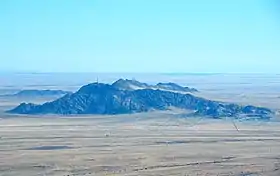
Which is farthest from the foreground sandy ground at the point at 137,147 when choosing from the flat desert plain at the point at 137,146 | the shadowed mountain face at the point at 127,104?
the shadowed mountain face at the point at 127,104

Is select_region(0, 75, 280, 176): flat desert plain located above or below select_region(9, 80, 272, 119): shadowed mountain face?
below

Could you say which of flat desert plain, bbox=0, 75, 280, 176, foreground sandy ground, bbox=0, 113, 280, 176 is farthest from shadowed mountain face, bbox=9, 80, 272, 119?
foreground sandy ground, bbox=0, 113, 280, 176

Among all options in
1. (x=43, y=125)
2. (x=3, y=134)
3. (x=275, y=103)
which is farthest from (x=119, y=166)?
(x=275, y=103)

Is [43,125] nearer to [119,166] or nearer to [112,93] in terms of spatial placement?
[112,93]

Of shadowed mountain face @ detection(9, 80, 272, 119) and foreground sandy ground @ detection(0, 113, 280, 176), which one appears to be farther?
shadowed mountain face @ detection(9, 80, 272, 119)

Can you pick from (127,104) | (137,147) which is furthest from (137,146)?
(127,104)

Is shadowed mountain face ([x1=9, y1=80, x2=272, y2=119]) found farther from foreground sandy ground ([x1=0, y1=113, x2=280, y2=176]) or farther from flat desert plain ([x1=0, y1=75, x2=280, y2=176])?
foreground sandy ground ([x1=0, y1=113, x2=280, y2=176])

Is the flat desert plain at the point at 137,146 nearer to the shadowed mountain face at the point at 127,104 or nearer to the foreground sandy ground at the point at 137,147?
the foreground sandy ground at the point at 137,147
